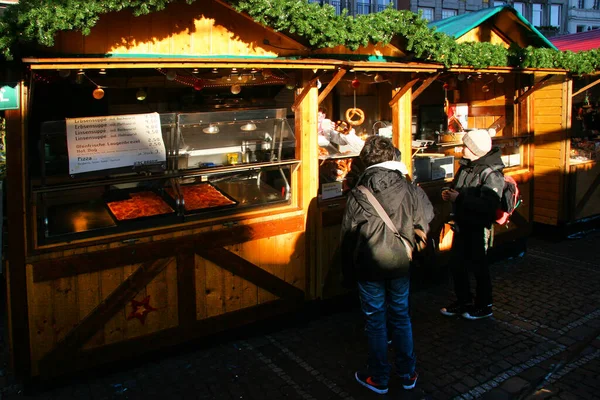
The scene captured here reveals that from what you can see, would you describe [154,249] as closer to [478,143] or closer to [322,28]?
[322,28]

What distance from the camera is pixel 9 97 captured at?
4.27 meters

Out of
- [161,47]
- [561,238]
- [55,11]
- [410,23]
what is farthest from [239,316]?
[561,238]

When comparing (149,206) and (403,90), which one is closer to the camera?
(149,206)

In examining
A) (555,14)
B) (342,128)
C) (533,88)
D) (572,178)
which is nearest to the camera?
(342,128)

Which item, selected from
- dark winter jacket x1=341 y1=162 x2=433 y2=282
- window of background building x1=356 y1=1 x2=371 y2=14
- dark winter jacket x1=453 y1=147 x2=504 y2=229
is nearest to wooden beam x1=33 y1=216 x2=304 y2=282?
dark winter jacket x1=341 y1=162 x2=433 y2=282

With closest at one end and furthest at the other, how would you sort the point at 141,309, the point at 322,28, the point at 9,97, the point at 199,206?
the point at 9,97, the point at 141,309, the point at 322,28, the point at 199,206

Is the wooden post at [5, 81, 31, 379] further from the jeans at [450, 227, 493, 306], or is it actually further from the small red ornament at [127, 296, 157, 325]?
the jeans at [450, 227, 493, 306]

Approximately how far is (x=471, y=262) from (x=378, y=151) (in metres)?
2.02

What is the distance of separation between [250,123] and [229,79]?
2.80 ft

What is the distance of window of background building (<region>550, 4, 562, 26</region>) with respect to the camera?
1652 inches

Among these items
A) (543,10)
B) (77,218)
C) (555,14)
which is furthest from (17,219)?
(555,14)

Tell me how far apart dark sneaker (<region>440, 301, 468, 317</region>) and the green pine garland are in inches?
103

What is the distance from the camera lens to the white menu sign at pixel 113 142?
4.83m

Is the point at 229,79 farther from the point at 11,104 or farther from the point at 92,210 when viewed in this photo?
the point at 11,104
